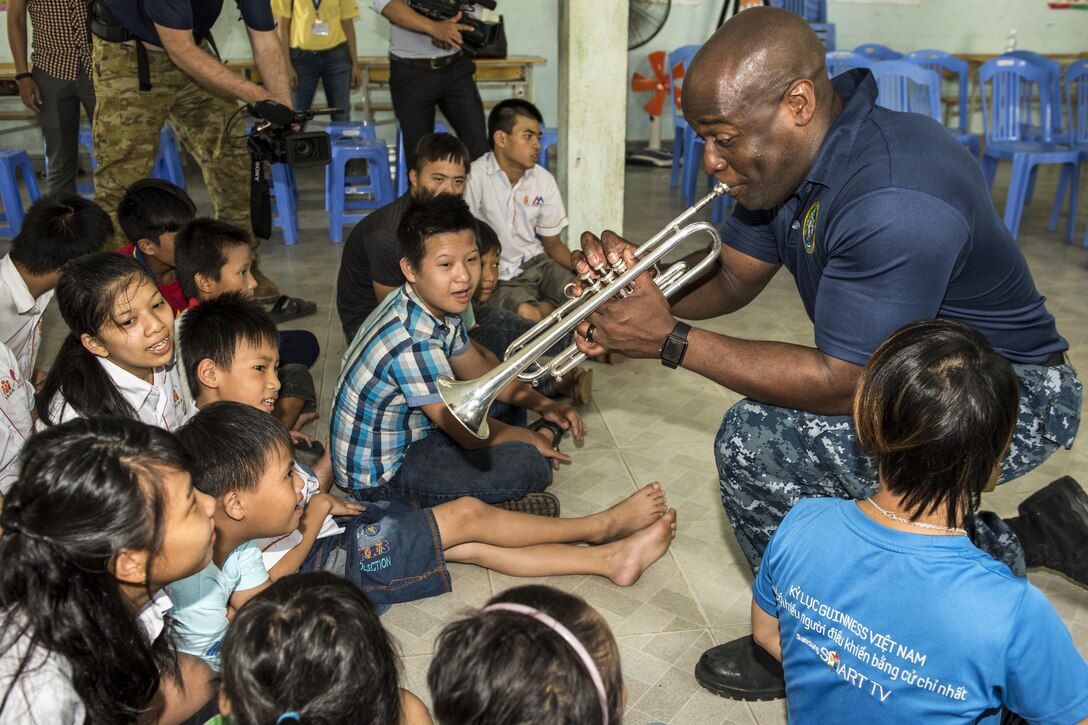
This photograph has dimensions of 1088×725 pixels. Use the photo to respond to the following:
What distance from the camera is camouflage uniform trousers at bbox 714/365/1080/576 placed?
1.86 metres

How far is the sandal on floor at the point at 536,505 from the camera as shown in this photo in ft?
8.15

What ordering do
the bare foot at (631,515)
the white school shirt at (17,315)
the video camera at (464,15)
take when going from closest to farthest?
the bare foot at (631,515) → the white school shirt at (17,315) → the video camera at (464,15)

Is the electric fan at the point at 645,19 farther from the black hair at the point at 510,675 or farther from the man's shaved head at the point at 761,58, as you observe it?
the black hair at the point at 510,675

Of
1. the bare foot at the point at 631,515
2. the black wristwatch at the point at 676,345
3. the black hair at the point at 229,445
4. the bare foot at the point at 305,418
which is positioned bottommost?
the bare foot at the point at 305,418

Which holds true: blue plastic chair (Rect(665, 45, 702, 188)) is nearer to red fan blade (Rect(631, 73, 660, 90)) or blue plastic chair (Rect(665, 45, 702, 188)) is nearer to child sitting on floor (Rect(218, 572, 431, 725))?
red fan blade (Rect(631, 73, 660, 90))

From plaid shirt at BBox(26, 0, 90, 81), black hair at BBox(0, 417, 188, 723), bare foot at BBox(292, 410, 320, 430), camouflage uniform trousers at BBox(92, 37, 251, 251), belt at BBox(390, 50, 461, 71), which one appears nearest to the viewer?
black hair at BBox(0, 417, 188, 723)

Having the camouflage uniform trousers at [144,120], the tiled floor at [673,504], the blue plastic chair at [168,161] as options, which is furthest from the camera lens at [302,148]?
the blue plastic chair at [168,161]

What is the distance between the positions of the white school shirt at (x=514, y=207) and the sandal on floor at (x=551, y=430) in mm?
983

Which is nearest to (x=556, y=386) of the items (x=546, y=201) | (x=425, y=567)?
(x=546, y=201)

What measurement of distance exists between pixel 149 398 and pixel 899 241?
1.78 metres

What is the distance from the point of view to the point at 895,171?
173 centimetres

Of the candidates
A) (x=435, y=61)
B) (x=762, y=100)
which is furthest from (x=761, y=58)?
(x=435, y=61)

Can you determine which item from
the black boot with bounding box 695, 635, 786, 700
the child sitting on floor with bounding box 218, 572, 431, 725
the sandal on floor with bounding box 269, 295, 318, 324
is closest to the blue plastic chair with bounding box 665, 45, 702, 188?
the sandal on floor with bounding box 269, 295, 318, 324

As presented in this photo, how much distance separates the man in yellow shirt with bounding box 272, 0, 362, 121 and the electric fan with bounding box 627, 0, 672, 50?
2.65m
